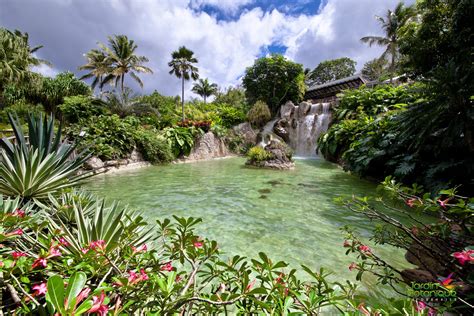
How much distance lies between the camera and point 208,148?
51.4 feet

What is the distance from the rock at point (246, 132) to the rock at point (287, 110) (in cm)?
347

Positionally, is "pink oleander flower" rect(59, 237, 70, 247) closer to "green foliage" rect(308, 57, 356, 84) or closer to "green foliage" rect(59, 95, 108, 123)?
"green foliage" rect(59, 95, 108, 123)

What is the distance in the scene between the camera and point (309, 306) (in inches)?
32.8

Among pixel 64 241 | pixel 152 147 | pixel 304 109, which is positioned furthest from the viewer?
pixel 304 109

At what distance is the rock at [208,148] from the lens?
14766 millimetres

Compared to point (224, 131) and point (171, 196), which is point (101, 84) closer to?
point (224, 131)

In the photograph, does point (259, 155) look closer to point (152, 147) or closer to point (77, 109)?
point (152, 147)

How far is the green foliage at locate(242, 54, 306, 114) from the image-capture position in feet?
74.6

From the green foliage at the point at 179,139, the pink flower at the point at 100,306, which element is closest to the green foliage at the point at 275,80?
the green foliage at the point at 179,139

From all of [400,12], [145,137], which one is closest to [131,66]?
[145,137]

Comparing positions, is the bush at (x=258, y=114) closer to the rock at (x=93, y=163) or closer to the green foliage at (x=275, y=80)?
the green foliage at (x=275, y=80)

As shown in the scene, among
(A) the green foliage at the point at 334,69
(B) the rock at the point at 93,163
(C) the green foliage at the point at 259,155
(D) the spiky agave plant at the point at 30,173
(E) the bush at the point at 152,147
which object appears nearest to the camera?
(D) the spiky agave plant at the point at 30,173

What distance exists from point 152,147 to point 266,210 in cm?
877

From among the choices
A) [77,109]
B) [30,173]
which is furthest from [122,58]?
[30,173]
